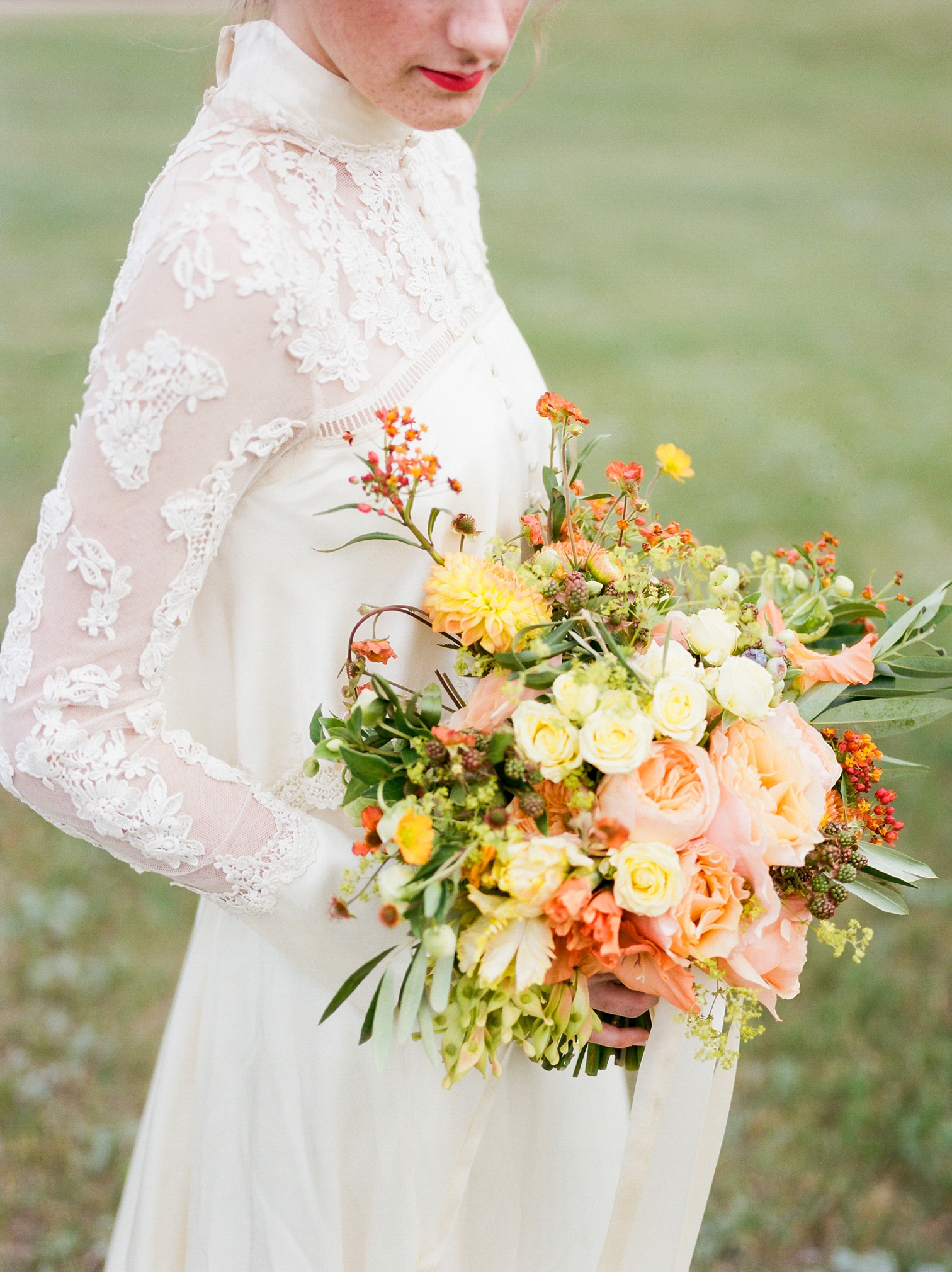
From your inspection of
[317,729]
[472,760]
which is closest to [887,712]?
[472,760]

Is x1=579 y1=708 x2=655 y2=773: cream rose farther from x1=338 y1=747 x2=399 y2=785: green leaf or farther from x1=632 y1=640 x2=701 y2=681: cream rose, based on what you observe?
x1=338 y1=747 x2=399 y2=785: green leaf

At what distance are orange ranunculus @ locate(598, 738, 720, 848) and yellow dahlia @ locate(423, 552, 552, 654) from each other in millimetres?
182

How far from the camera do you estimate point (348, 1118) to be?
141cm

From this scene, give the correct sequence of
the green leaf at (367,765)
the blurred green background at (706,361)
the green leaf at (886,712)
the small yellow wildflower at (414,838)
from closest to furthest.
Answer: the small yellow wildflower at (414,838) < the green leaf at (367,765) < the green leaf at (886,712) < the blurred green background at (706,361)

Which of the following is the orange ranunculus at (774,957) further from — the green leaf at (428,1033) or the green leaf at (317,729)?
the green leaf at (317,729)

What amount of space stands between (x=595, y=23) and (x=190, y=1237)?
296 inches

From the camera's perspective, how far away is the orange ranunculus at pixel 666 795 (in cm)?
107

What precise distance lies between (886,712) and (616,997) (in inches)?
18.4

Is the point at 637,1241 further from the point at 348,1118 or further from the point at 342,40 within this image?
the point at 342,40

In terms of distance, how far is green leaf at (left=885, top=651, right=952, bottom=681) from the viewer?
1.37 metres

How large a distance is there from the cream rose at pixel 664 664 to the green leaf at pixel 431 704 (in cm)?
20

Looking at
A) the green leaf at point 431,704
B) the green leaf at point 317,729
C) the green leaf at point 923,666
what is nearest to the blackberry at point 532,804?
the green leaf at point 431,704

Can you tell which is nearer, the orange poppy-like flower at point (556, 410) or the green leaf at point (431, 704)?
the green leaf at point (431, 704)

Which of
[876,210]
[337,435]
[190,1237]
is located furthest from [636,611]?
[876,210]
